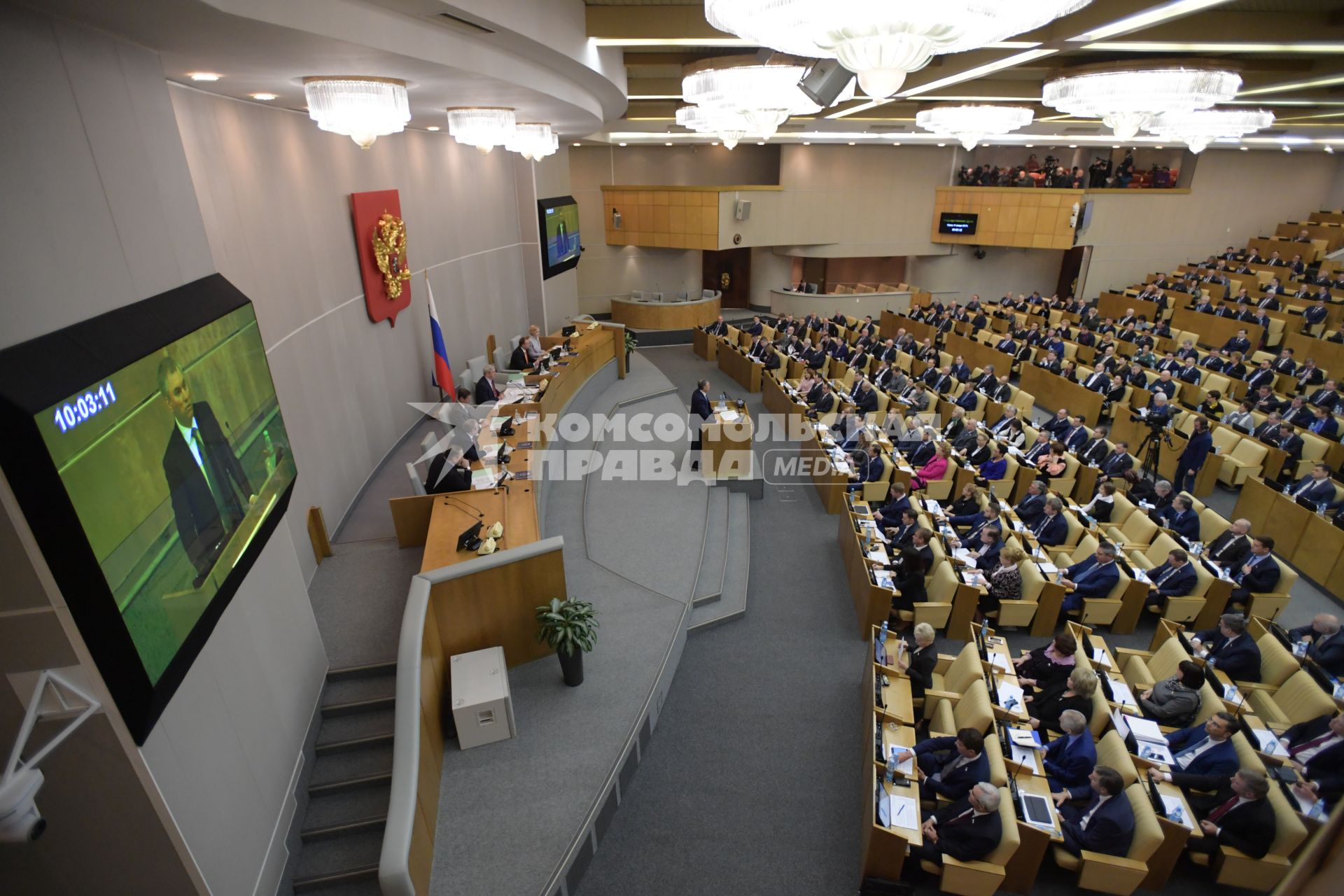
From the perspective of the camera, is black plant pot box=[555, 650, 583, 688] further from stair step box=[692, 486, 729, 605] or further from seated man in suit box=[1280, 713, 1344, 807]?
seated man in suit box=[1280, 713, 1344, 807]

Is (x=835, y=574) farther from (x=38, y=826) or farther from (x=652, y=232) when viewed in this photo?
(x=652, y=232)

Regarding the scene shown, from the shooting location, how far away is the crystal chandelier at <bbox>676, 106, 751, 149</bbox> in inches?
281

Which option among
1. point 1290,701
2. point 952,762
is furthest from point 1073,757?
point 1290,701

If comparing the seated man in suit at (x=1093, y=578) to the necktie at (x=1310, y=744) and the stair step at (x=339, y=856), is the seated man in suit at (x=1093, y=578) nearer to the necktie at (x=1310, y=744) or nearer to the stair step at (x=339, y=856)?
the necktie at (x=1310, y=744)

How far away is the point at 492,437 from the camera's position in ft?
28.0

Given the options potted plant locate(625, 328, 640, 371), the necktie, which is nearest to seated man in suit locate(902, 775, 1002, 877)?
the necktie

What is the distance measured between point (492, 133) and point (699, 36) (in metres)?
2.25

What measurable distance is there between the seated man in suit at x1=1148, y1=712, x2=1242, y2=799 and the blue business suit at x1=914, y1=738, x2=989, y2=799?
3.81 feet

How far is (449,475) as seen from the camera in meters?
7.00

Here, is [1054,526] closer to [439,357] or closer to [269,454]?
[269,454]

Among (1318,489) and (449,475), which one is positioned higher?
(449,475)

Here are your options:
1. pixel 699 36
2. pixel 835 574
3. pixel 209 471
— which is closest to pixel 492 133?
pixel 699 36

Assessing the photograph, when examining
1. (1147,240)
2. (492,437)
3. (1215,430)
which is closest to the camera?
(492,437)

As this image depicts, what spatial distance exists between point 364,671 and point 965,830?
4.38 metres
